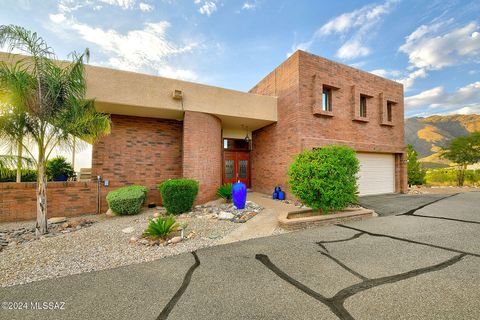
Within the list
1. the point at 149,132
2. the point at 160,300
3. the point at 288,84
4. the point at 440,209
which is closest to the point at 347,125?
the point at 288,84

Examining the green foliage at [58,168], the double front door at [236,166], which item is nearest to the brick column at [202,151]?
the double front door at [236,166]

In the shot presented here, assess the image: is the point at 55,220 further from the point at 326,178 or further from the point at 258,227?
the point at 326,178

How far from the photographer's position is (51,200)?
6664 mm

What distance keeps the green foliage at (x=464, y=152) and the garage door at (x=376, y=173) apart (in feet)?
32.0

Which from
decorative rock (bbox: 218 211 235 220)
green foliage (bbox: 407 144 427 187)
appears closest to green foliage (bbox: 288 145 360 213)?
decorative rock (bbox: 218 211 235 220)

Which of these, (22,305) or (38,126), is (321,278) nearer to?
(22,305)

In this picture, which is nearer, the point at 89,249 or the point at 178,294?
the point at 178,294

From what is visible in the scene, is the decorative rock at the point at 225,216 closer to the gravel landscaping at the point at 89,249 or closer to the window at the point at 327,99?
the gravel landscaping at the point at 89,249

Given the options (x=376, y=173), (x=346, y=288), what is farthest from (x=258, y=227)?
(x=376, y=173)

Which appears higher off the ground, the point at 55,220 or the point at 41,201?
the point at 41,201

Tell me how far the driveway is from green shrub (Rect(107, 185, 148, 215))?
4.08m

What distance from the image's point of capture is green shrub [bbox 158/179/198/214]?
6594 millimetres

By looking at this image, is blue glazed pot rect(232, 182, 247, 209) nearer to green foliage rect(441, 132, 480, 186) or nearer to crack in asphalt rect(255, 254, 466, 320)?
crack in asphalt rect(255, 254, 466, 320)

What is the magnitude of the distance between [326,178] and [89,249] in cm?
603
